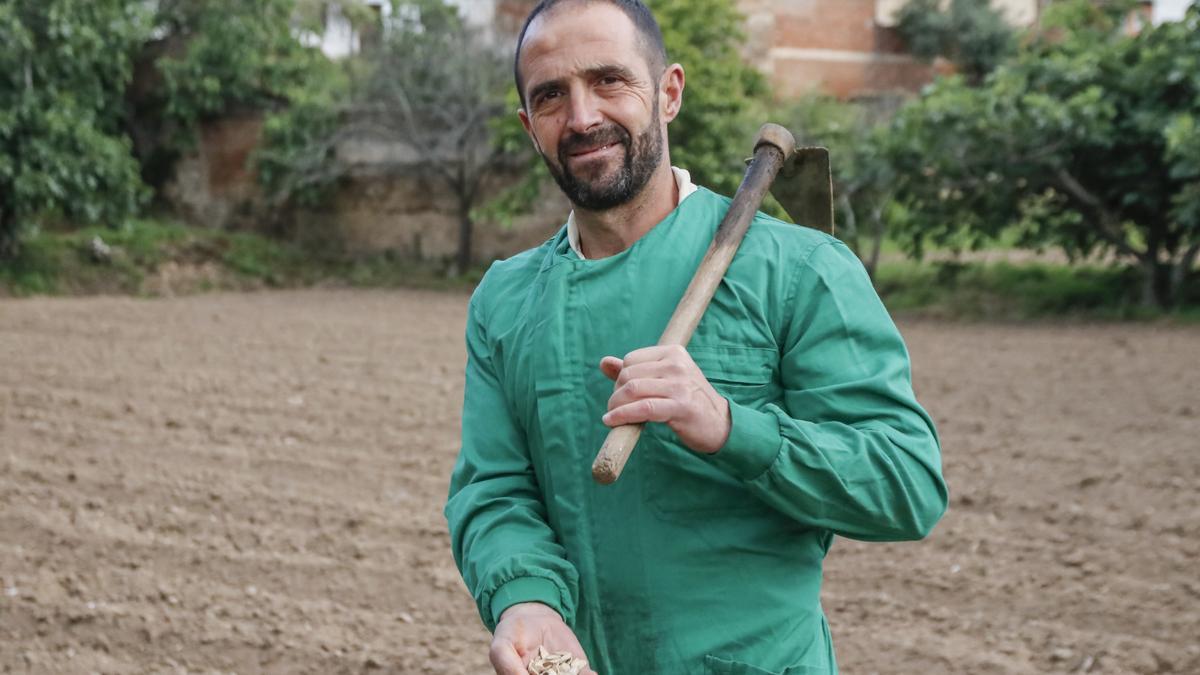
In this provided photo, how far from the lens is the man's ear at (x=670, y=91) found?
1.69 metres

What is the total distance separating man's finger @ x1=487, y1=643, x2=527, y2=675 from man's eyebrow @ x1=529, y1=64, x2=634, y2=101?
72 cm

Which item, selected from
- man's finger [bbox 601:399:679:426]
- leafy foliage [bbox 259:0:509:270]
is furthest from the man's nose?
leafy foliage [bbox 259:0:509:270]

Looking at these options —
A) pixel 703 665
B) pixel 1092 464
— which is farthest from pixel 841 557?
pixel 703 665

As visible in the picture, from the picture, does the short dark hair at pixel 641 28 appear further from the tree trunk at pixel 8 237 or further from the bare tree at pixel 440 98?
the bare tree at pixel 440 98

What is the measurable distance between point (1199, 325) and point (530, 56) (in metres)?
9.77

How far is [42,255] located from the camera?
44.2ft

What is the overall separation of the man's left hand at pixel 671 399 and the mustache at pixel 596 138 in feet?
1.16

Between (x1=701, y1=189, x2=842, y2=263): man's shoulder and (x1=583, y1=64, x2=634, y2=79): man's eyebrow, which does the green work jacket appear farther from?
(x1=583, y1=64, x2=634, y2=79): man's eyebrow

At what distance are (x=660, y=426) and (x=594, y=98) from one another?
0.44 metres

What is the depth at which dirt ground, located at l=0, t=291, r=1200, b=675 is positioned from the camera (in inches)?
148

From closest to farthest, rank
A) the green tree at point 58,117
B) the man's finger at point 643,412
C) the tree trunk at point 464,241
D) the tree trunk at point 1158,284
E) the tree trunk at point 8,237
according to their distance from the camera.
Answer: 1. the man's finger at point 643,412
2. the tree trunk at point 1158,284
3. the green tree at point 58,117
4. the tree trunk at point 8,237
5. the tree trunk at point 464,241

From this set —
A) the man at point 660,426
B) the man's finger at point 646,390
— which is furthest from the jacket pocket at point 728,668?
the man's finger at point 646,390

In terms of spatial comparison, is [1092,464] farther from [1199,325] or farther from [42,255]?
[42,255]

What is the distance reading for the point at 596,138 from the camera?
1.61 meters
